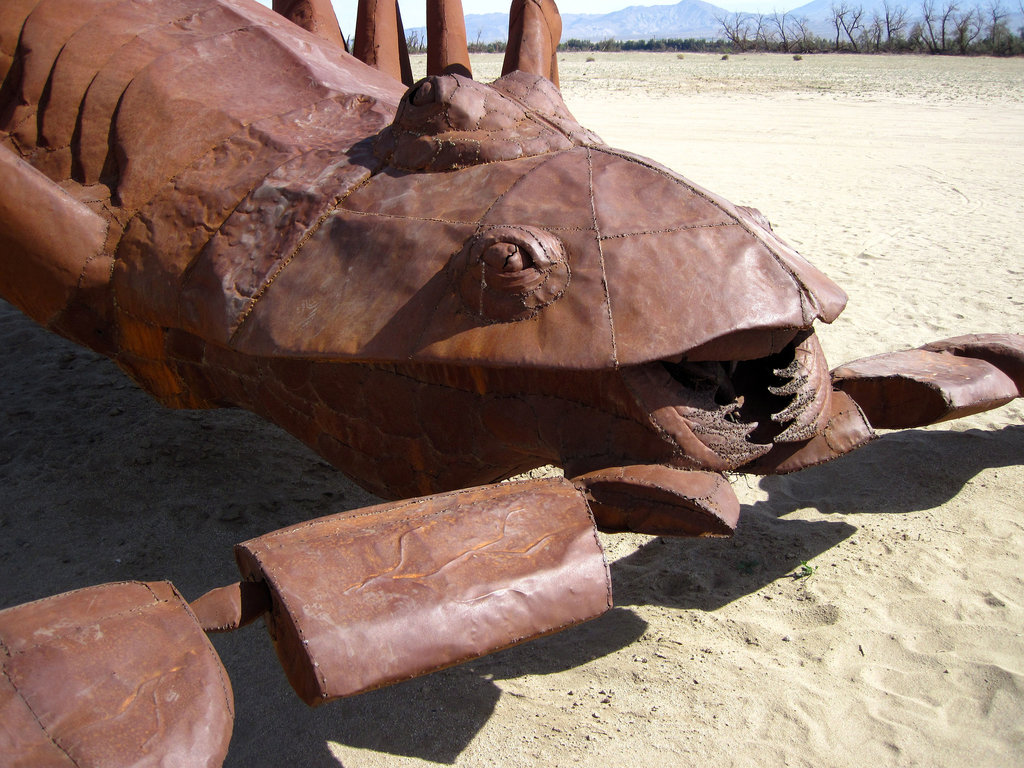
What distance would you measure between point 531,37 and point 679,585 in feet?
7.90

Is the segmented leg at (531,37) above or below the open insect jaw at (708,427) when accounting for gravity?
above

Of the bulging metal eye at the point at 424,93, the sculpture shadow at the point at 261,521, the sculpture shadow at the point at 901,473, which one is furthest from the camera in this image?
the sculpture shadow at the point at 901,473

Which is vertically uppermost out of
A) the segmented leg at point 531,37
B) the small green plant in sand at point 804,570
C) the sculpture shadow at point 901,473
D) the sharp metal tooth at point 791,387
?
the segmented leg at point 531,37

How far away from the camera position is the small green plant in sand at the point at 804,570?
302 centimetres

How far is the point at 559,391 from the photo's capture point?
1.99 metres

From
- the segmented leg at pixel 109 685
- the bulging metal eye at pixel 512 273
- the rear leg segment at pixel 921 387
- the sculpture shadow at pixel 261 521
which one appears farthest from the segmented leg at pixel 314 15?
the segmented leg at pixel 109 685

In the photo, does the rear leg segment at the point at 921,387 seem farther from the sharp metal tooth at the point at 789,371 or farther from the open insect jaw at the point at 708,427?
the sharp metal tooth at the point at 789,371

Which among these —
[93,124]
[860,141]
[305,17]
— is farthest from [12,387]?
[860,141]

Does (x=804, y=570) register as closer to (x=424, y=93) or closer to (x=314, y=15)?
(x=424, y=93)

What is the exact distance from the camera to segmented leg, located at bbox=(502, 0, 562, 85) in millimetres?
3791

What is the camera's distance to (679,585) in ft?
9.80

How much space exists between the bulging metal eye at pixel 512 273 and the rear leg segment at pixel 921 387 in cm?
127

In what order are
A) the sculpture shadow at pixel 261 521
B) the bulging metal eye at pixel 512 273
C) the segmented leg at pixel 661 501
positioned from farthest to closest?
the sculpture shadow at pixel 261 521 → the bulging metal eye at pixel 512 273 → the segmented leg at pixel 661 501

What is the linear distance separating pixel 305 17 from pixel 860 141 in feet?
33.0
